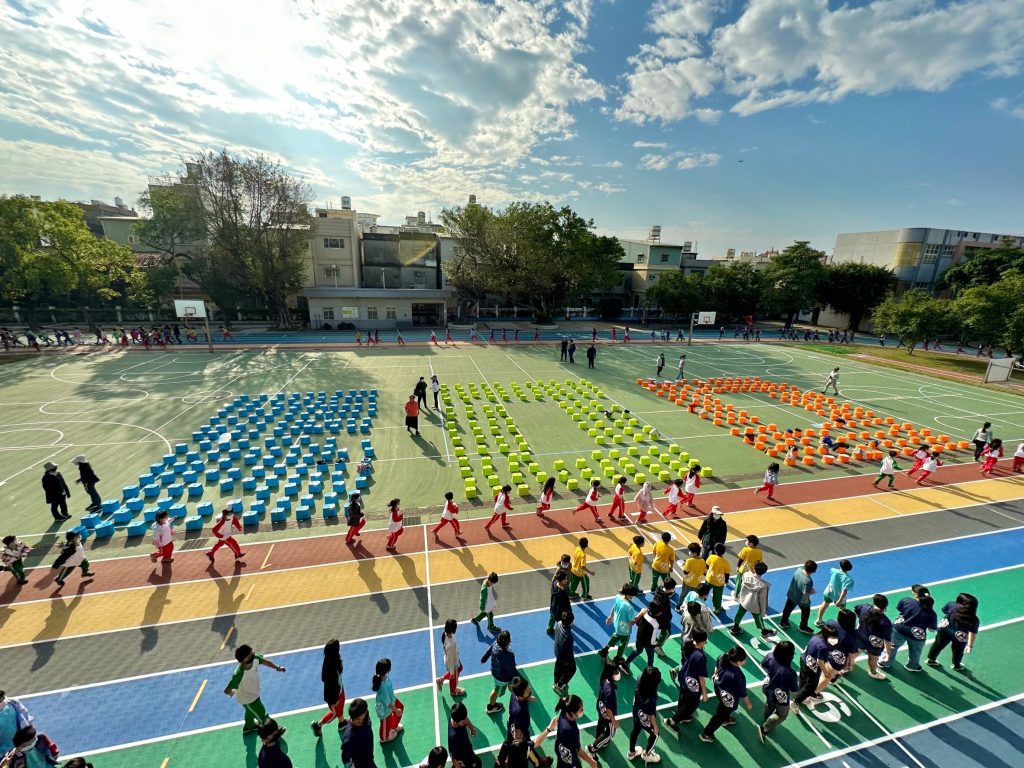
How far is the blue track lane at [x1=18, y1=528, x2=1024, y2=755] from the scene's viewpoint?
7172mm

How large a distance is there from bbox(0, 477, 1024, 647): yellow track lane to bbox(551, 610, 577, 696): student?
3.64m

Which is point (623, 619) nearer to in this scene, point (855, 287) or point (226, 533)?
point (226, 533)

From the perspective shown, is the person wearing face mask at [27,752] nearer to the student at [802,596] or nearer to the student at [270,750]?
the student at [270,750]

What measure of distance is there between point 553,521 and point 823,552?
7.49 metres

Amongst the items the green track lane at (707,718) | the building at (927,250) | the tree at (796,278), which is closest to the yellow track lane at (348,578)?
the green track lane at (707,718)

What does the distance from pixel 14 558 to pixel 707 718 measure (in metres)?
14.9

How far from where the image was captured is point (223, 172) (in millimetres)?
42188

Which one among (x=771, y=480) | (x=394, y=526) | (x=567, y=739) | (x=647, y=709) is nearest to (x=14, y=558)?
(x=394, y=526)

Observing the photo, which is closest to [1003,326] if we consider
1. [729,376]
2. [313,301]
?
[729,376]

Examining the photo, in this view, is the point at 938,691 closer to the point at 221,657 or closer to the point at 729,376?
the point at 221,657

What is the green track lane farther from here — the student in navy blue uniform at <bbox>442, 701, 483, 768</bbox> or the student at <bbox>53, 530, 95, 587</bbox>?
the student at <bbox>53, 530, 95, 587</bbox>

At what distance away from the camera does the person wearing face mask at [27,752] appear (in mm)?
5484

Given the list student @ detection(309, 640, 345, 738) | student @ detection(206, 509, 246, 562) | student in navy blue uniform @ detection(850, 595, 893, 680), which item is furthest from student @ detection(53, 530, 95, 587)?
student in navy blue uniform @ detection(850, 595, 893, 680)

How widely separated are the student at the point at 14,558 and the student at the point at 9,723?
18.2 ft
